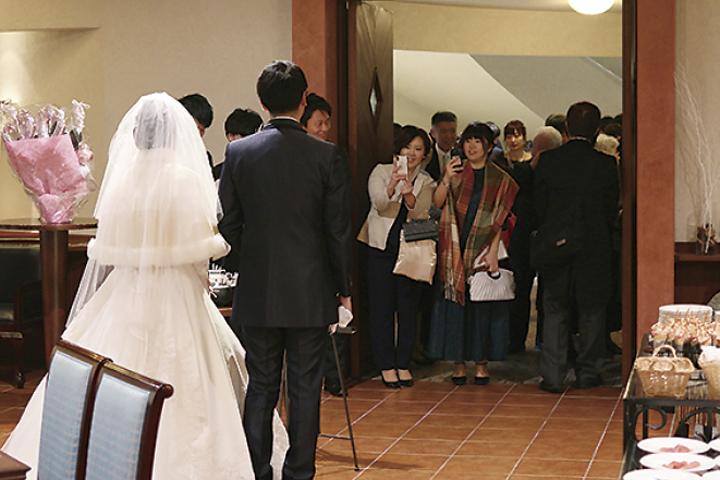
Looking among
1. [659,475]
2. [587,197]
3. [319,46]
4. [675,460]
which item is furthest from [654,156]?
[659,475]

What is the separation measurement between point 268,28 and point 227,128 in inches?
55.1

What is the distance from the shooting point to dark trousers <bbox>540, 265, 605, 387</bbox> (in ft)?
19.0

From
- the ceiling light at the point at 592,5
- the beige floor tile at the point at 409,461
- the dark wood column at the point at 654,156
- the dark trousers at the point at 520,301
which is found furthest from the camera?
the ceiling light at the point at 592,5

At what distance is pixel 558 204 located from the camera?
5730 mm

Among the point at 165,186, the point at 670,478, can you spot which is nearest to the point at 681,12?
the point at 165,186

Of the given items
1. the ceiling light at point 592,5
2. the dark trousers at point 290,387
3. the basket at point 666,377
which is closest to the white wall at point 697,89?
the ceiling light at point 592,5

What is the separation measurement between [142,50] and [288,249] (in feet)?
11.4

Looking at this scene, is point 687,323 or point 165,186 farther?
point 165,186

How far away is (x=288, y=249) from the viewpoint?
362cm

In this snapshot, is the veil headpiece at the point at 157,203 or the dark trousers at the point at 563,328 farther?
the dark trousers at the point at 563,328

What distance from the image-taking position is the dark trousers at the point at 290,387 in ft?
12.1

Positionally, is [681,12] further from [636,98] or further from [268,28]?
[268,28]

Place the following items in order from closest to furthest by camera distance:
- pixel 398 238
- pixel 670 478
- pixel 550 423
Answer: pixel 670 478, pixel 550 423, pixel 398 238

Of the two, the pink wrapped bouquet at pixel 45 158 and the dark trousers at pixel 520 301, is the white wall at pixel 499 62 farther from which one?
the pink wrapped bouquet at pixel 45 158
